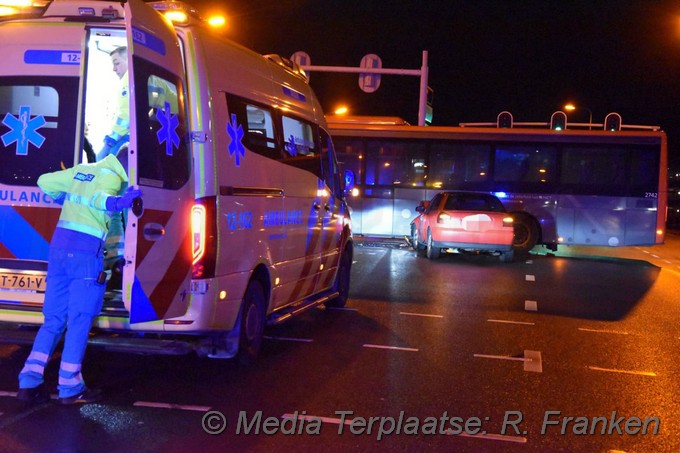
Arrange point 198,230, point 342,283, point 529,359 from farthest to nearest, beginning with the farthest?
point 342,283 → point 529,359 → point 198,230

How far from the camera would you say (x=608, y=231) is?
17812 millimetres

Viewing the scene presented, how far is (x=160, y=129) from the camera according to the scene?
17.0ft

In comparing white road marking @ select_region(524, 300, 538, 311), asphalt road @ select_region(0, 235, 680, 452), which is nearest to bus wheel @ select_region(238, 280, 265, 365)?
asphalt road @ select_region(0, 235, 680, 452)

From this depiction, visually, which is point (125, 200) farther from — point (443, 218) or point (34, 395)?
point (443, 218)

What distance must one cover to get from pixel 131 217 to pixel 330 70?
1757 cm

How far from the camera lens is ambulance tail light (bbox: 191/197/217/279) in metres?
5.45

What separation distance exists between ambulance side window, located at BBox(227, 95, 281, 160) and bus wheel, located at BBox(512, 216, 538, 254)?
12.5 m

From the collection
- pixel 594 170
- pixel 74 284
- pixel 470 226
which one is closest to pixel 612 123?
pixel 594 170

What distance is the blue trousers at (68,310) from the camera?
16.7 ft

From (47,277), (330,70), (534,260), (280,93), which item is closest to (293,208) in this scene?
Answer: (280,93)

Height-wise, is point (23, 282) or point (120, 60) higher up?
point (120, 60)

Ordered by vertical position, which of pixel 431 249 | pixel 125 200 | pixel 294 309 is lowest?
pixel 294 309

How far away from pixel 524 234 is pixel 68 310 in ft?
48.4

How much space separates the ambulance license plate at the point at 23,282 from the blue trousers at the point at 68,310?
47 centimetres
